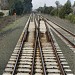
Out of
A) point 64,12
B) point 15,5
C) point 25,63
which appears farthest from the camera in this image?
point 15,5

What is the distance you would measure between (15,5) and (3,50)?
67946 mm

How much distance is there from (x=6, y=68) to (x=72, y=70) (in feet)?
10.7

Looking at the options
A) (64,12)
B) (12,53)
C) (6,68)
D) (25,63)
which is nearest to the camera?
(6,68)

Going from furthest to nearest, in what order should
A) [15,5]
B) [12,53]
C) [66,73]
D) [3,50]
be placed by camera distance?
[15,5] → [3,50] → [12,53] → [66,73]

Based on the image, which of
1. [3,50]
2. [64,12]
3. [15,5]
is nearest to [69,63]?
[3,50]

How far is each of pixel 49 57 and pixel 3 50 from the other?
3915 mm

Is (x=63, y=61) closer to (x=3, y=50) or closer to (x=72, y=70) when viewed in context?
(x=72, y=70)

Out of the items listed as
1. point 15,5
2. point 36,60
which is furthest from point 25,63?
point 15,5

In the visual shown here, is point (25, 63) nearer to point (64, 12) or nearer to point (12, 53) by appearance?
point (12, 53)

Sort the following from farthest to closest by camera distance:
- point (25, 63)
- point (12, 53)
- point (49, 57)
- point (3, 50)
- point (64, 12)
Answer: point (64, 12)
point (3, 50)
point (12, 53)
point (49, 57)
point (25, 63)

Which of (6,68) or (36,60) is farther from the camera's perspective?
(36,60)

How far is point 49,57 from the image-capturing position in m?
13.5

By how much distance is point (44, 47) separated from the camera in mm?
16547

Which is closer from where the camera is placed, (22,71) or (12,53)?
(22,71)
